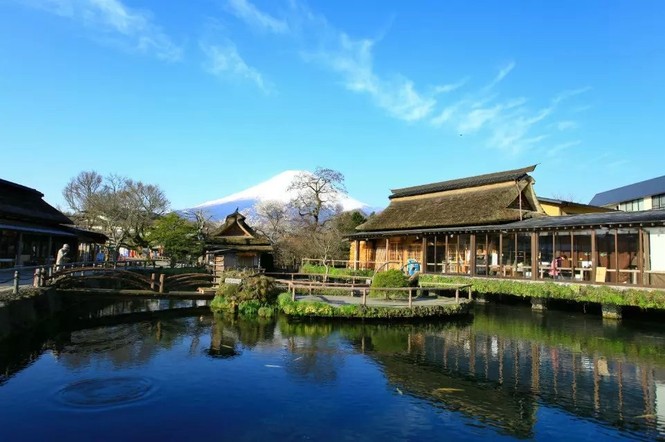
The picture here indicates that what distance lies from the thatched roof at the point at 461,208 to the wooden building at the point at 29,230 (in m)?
22.0

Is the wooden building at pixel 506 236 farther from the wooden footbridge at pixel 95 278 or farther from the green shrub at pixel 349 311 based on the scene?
the wooden footbridge at pixel 95 278

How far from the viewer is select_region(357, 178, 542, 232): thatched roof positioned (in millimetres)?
28641

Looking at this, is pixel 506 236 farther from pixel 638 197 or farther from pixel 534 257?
pixel 638 197

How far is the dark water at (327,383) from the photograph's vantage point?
25.6ft

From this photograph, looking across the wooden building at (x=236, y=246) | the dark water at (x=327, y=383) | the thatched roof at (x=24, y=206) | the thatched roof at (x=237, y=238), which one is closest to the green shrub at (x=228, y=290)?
the dark water at (x=327, y=383)

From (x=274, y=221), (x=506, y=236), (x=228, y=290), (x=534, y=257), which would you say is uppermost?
(x=274, y=221)

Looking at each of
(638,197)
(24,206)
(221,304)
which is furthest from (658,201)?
(24,206)

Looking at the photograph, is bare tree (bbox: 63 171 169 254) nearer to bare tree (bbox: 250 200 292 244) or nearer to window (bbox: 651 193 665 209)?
bare tree (bbox: 250 200 292 244)

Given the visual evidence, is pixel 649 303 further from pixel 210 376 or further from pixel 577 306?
pixel 210 376

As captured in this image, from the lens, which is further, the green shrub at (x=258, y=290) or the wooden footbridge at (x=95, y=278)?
the green shrub at (x=258, y=290)

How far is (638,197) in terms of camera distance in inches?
1874

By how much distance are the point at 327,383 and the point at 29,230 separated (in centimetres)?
2179

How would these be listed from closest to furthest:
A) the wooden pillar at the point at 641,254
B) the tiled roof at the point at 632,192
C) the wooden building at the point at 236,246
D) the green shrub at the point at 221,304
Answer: the wooden pillar at the point at 641,254
the green shrub at the point at 221,304
the wooden building at the point at 236,246
the tiled roof at the point at 632,192

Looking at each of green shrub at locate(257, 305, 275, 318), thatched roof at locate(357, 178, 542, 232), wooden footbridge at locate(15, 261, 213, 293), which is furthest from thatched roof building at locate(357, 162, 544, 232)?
wooden footbridge at locate(15, 261, 213, 293)
